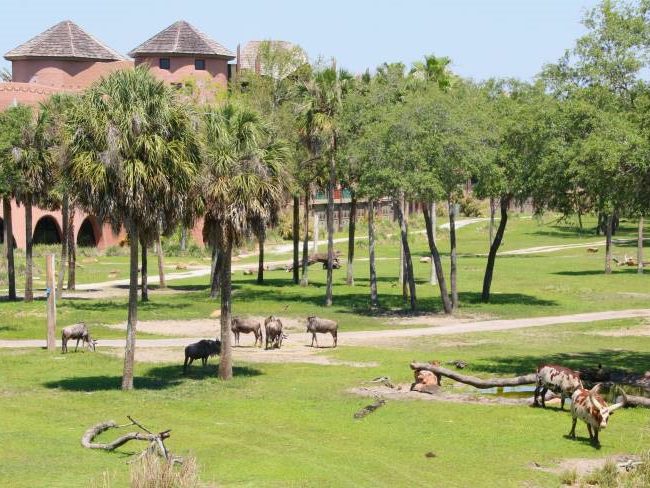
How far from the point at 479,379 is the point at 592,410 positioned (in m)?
8.20

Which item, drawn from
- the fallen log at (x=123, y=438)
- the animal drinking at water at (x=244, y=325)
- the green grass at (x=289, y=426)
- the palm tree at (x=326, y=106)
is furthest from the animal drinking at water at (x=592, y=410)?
the palm tree at (x=326, y=106)

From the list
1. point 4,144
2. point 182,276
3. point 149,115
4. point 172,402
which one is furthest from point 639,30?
point 182,276

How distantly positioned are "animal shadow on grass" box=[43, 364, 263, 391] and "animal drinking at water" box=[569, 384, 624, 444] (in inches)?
544

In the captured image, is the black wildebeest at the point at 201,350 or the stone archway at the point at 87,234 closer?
the black wildebeest at the point at 201,350

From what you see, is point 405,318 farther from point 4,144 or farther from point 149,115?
point 149,115

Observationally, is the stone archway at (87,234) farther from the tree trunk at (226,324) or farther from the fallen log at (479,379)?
the fallen log at (479,379)

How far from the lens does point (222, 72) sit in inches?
4306

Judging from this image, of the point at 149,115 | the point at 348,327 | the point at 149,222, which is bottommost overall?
the point at 348,327

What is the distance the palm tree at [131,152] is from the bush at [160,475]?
13790 millimetres

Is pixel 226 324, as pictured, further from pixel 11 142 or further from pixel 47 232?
pixel 47 232

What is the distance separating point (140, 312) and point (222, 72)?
56767 millimetres

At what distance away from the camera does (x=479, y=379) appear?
33938 mm

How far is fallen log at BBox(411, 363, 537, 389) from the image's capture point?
32312mm

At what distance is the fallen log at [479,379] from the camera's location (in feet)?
106
